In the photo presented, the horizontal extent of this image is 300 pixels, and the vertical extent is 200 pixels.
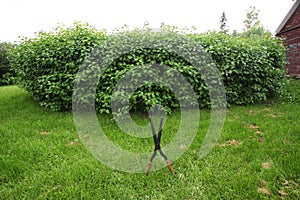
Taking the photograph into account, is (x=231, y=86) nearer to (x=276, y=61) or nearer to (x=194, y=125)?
(x=276, y=61)

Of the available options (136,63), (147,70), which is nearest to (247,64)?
(147,70)

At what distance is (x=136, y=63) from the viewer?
11.2 ft

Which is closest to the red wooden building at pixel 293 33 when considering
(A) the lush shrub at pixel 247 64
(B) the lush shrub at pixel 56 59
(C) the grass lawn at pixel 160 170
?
(A) the lush shrub at pixel 247 64

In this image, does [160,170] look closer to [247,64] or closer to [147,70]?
[147,70]

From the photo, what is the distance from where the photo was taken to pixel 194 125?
2740 millimetres

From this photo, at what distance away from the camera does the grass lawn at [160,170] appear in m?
1.58

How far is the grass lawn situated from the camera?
158 centimetres

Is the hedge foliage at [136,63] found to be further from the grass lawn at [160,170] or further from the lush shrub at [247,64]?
the grass lawn at [160,170]

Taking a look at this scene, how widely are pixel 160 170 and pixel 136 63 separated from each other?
2156mm

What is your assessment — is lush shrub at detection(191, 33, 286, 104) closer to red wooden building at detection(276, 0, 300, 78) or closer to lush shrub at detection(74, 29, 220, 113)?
lush shrub at detection(74, 29, 220, 113)

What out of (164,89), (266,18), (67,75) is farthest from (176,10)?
(266,18)

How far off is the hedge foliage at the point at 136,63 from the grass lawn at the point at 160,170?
0.77 m

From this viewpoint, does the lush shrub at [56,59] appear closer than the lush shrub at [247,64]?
Result: Yes

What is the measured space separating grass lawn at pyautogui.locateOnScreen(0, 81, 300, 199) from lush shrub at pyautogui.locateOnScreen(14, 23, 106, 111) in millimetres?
805
